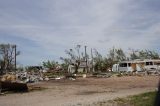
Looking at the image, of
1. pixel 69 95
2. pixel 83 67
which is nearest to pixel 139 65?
pixel 83 67

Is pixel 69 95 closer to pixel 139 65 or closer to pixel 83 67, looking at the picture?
pixel 139 65

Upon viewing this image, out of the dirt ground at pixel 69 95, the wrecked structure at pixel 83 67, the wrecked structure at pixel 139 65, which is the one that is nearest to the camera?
the dirt ground at pixel 69 95

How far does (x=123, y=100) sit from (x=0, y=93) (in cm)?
1061

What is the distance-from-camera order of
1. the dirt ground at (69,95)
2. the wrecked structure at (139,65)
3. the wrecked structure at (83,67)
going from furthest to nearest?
the wrecked structure at (83,67)
the wrecked structure at (139,65)
the dirt ground at (69,95)

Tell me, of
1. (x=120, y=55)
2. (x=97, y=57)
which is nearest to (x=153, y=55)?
(x=120, y=55)

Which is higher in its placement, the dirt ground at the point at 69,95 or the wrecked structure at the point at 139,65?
the wrecked structure at the point at 139,65

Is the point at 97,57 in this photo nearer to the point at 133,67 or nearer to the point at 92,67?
the point at 92,67

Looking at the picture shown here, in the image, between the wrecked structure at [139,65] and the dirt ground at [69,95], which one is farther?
the wrecked structure at [139,65]

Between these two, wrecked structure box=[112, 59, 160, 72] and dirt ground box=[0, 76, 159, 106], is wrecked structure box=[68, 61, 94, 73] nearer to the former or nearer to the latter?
wrecked structure box=[112, 59, 160, 72]

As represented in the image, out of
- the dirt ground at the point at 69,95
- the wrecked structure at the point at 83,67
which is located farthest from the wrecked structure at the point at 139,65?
the dirt ground at the point at 69,95

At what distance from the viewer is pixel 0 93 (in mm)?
24578

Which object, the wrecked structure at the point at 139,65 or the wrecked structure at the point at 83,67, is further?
the wrecked structure at the point at 83,67

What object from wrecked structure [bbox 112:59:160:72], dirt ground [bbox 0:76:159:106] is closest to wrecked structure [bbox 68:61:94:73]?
wrecked structure [bbox 112:59:160:72]

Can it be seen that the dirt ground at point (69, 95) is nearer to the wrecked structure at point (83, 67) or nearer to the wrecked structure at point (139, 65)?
the wrecked structure at point (139, 65)
